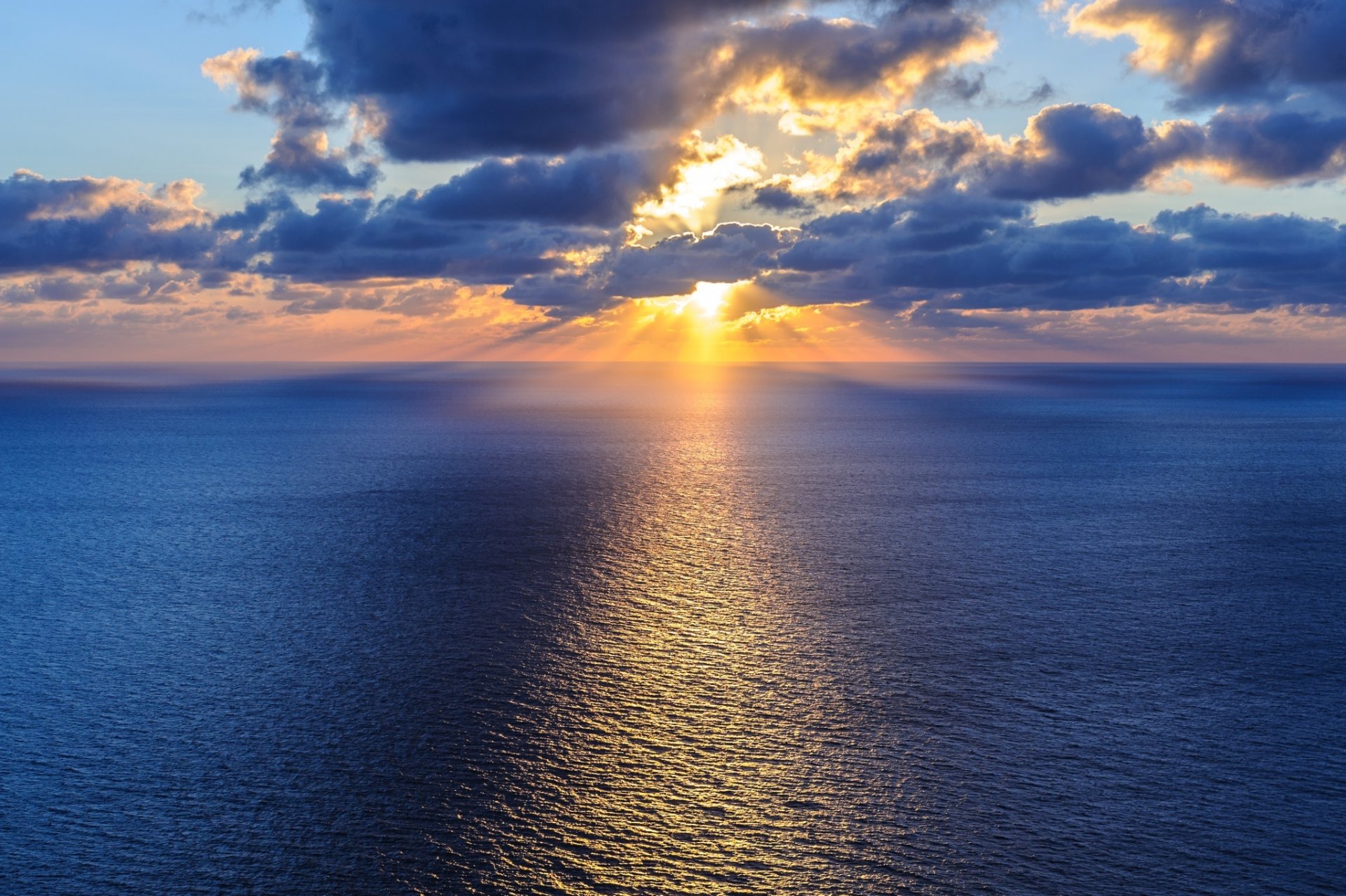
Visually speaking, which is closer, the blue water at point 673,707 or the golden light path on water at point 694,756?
the golden light path on water at point 694,756

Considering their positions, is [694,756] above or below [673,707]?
below

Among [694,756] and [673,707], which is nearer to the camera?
[694,756]

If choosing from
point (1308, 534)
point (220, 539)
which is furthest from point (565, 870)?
point (1308, 534)

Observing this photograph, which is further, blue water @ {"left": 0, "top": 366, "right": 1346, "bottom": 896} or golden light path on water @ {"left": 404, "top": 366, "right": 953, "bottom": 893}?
blue water @ {"left": 0, "top": 366, "right": 1346, "bottom": 896}

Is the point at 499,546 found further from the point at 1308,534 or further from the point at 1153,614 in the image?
the point at 1308,534
